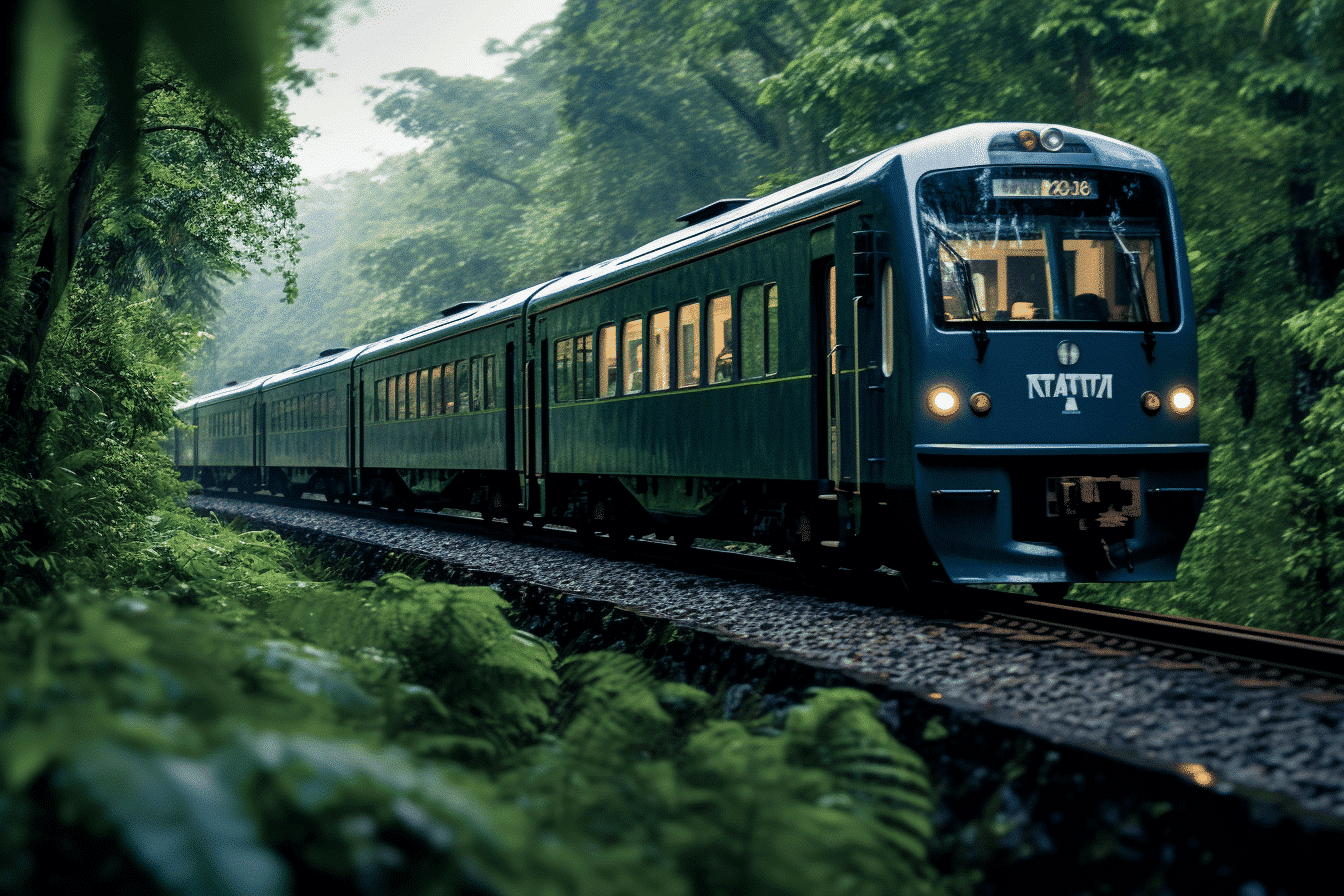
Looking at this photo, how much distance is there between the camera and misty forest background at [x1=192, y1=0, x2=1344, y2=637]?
15.7m

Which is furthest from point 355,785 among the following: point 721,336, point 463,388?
point 463,388

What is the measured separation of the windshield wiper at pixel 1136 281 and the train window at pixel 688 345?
3.87m

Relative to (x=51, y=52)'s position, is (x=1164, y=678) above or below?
below

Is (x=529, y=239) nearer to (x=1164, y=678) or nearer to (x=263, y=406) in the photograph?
(x=263, y=406)

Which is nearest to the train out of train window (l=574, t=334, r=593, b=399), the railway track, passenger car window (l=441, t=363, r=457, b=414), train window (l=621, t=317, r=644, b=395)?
the railway track

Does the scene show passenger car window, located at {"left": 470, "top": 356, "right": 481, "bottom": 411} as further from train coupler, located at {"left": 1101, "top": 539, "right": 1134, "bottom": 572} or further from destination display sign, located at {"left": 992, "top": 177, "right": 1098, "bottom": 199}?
train coupler, located at {"left": 1101, "top": 539, "right": 1134, "bottom": 572}

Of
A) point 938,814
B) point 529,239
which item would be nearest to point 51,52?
point 938,814

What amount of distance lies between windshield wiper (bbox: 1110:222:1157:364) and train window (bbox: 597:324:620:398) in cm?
582

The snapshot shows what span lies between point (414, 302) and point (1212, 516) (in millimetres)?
36152

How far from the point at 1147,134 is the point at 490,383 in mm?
9197

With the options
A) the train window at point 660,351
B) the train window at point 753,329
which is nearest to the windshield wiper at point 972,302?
the train window at point 753,329

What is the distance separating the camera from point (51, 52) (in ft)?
5.26

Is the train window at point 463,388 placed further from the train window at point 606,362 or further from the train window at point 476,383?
the train window at point 606,362

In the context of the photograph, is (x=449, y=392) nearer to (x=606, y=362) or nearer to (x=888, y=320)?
(x=606, y=362)
